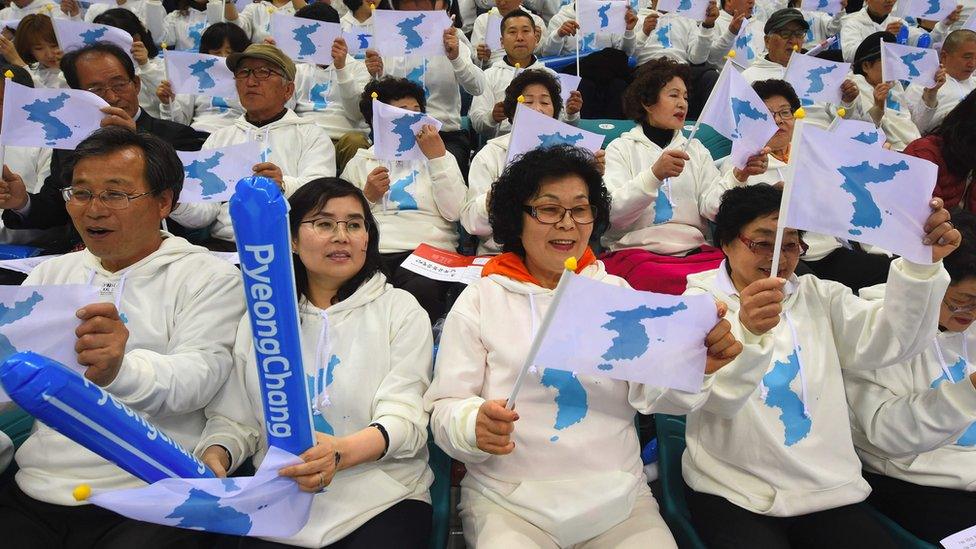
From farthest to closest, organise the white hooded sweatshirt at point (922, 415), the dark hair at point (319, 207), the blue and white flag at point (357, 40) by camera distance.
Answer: the blue and white flag at point (357, 40) < the dark hair at point (319, 207) < the white hooded sweatshirt at point (922, 415)

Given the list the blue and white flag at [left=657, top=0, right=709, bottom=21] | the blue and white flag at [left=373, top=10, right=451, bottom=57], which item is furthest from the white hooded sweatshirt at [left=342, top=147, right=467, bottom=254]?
the blue and white flag at [left=657, top=0, right=709, bottom=21]

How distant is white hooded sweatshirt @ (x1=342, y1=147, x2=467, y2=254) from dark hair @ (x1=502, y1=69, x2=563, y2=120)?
28.0 inches

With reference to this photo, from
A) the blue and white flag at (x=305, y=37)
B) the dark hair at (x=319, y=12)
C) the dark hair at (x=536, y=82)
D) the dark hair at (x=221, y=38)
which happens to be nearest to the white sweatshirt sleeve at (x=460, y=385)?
the dark hair at (x=536, y=82)

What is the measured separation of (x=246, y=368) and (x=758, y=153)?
2.41m

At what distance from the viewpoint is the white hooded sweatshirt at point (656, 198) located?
313 centimetres

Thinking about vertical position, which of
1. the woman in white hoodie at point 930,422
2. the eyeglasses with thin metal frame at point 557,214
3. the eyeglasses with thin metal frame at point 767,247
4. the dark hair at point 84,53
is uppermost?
the dark hair at point 84,53

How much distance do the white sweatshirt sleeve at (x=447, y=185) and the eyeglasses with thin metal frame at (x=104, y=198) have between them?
1.63 metres

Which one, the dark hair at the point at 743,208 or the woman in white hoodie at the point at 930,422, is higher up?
the dark hair at the point at 743,208

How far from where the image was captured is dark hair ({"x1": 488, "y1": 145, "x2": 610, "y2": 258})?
6.83ft

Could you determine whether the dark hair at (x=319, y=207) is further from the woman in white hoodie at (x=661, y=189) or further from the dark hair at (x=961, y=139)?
the dark hair at (x=961, y=139)

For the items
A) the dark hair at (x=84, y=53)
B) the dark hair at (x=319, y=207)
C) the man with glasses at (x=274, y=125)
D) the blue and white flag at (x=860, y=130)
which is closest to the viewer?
the dark hair at (x=319, y=207)

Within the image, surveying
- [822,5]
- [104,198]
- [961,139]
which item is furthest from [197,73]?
[822,5]

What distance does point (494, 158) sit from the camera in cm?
363

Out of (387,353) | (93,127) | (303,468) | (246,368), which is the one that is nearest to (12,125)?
(93,127)
